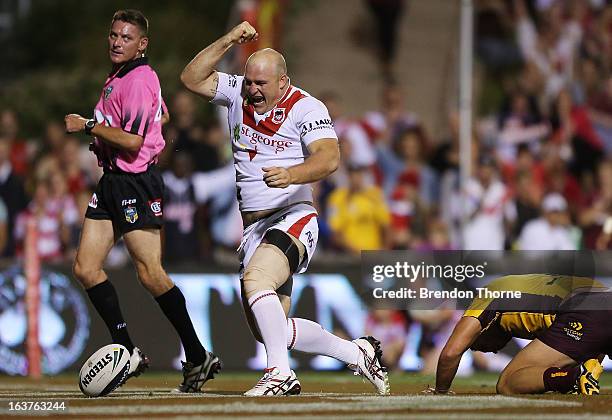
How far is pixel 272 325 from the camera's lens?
969cm

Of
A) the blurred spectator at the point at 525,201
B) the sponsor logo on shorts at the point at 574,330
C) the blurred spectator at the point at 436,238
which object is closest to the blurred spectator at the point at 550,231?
the blurred spectator at the point at 525,201

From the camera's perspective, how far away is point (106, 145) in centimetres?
1033

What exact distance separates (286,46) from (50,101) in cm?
862

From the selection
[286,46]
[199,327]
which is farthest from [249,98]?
[286,46]

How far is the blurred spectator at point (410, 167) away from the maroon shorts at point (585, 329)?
7485mm

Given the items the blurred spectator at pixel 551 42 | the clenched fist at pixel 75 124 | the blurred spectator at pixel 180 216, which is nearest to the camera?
the clenched fist at pixel 75 124

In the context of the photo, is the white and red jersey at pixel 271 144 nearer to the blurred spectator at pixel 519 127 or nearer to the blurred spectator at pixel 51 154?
the blurred spectator at pixel 51 154

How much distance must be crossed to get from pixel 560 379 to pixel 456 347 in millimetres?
743

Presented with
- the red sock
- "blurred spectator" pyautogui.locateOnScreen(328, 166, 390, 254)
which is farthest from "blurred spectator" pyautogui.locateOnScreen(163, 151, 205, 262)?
the red sock

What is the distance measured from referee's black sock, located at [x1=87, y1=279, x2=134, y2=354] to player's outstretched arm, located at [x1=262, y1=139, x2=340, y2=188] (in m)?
1.72

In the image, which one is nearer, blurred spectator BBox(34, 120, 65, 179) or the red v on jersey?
the red v on jersey

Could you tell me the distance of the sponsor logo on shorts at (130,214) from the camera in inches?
405

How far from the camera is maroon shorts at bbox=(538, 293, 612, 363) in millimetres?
10320

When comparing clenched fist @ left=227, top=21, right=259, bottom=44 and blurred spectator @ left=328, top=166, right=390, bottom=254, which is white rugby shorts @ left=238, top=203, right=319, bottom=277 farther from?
blurred spectator @ left=328, top=166, right=390, bottom=254
